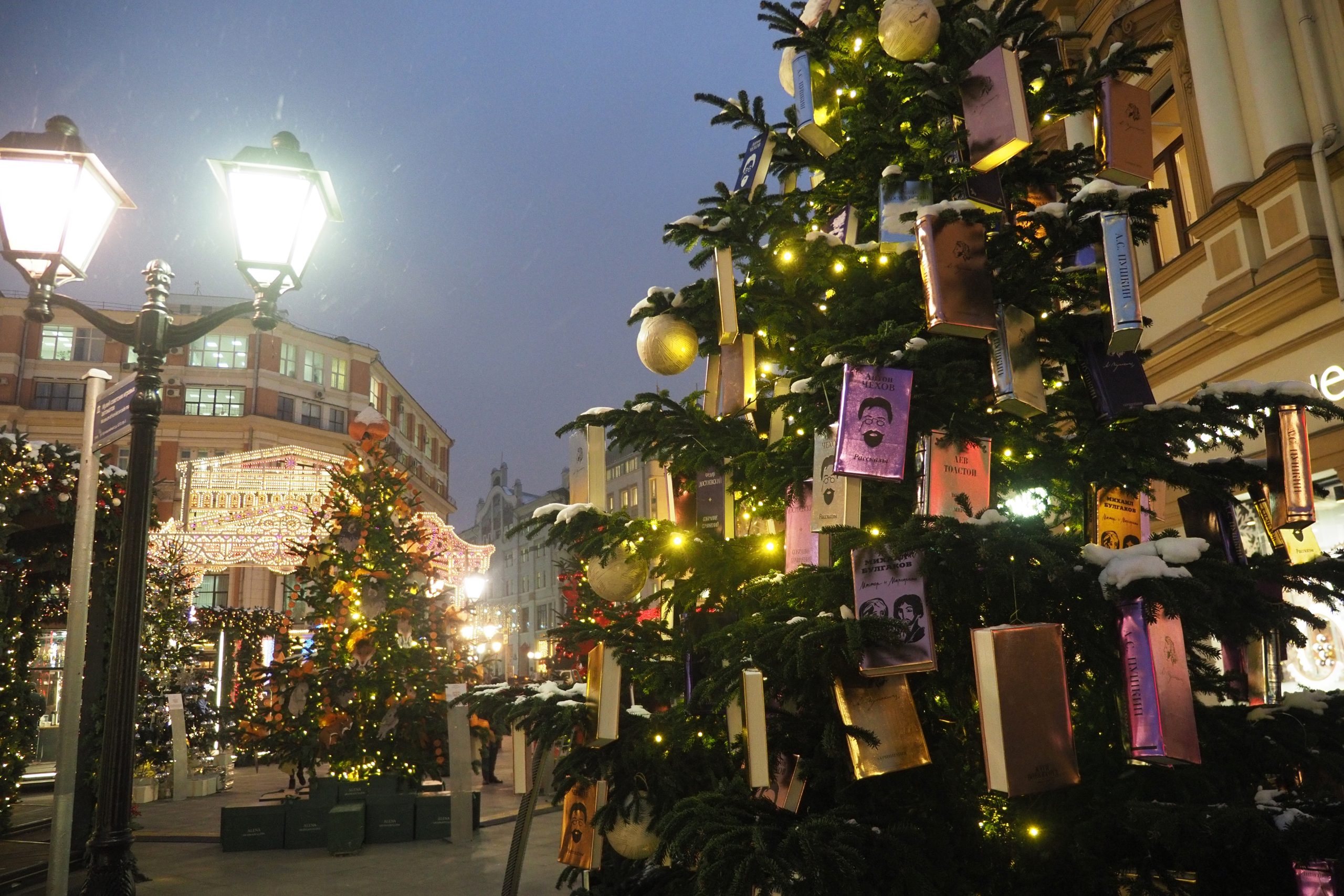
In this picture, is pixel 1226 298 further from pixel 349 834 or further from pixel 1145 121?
pixel 349 834

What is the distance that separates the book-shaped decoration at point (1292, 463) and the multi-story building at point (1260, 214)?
427cm

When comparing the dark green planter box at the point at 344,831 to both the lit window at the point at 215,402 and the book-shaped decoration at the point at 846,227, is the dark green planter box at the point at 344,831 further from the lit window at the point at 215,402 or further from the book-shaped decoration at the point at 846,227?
the lit window at the point at 215,402

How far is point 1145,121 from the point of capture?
11.6ft

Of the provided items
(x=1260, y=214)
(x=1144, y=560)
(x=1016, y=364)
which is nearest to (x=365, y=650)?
(x=1016, y=364)

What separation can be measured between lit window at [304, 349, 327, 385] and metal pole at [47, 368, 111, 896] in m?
48.0

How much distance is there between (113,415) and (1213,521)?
5.40 m

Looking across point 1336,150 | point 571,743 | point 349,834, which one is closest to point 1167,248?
point 1336,150

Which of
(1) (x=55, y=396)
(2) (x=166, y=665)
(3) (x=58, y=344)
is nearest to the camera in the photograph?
(2) (x=166, y=665)

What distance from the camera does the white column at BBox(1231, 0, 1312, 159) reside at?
8520 millimetres

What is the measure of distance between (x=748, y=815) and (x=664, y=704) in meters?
2.02

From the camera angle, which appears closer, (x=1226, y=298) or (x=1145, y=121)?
(x=1145, y=121)

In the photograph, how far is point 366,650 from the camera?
1022 centimetres

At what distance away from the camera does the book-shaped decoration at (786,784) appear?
3.40 metres

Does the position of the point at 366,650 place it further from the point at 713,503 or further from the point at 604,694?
the point at 713,503
